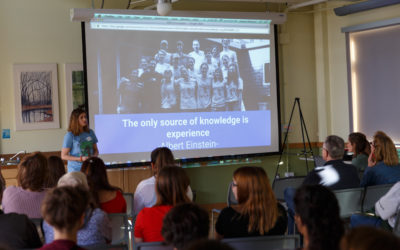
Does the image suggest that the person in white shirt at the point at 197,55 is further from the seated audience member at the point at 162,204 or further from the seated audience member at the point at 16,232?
the seated audience member at the point at 16,232

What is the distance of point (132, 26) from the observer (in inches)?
264

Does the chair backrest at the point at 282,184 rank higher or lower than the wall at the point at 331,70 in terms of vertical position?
lower

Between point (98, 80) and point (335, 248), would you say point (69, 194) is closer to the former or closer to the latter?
point (335, 248)

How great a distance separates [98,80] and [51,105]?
0.75 meters

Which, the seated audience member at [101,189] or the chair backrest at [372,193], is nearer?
the seated audience member at [101,189]

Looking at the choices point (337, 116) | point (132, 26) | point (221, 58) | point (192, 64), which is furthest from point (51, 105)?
point (337, 116)

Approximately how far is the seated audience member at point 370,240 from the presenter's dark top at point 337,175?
115 inches

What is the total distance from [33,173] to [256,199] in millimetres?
1591

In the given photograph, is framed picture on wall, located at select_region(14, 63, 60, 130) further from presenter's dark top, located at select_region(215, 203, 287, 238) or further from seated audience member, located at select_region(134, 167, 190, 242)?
presenter's dark top, located at select_region(215, 203, 287, 238)

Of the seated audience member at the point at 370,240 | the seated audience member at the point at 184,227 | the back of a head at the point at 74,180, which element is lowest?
the seated audience member at the point at 184,227

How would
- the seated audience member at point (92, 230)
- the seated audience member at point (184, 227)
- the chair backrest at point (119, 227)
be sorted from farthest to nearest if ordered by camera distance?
the chair backrest at point (119, 227), the seated audience member at point (92, 230), the seated audience member at point (184, 227)

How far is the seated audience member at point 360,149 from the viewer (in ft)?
17.2

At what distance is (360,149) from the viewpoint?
5289mm

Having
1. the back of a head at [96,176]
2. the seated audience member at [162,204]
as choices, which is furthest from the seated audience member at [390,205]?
the back of a head at [96,176]
